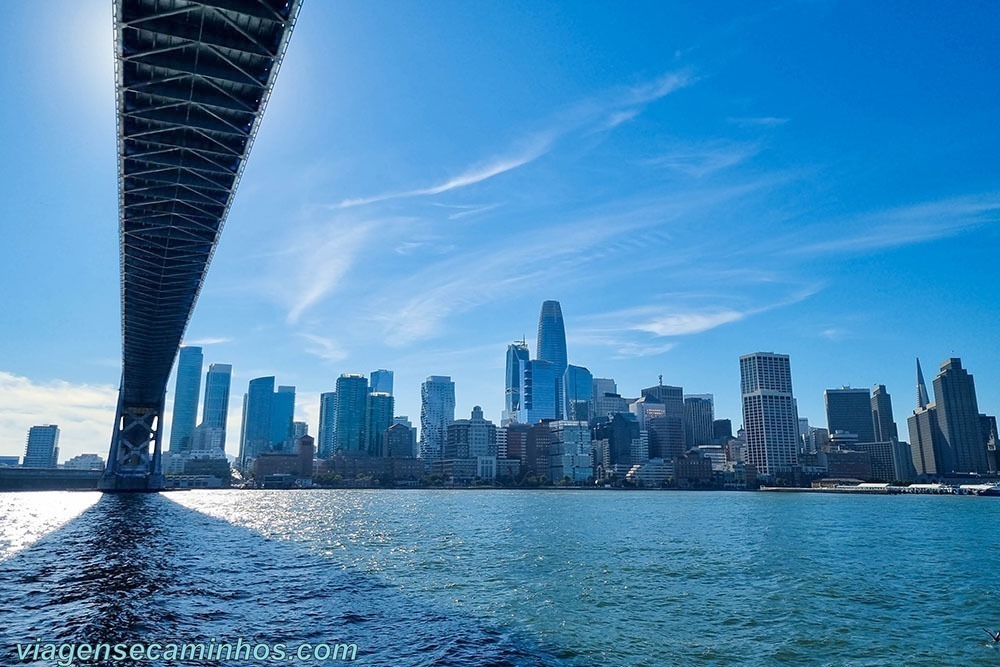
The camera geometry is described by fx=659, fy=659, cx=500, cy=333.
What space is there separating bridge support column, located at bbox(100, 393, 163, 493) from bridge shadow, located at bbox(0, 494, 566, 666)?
10870cm

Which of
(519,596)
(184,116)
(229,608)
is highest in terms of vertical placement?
(184,116)

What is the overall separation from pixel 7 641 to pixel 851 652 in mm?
26033

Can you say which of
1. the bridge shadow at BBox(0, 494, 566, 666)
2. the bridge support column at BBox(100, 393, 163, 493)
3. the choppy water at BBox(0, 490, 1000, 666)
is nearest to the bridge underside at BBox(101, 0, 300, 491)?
the bridge shadow at BBox(0, 494, 566, 666)

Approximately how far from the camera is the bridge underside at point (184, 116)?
93.0 ft

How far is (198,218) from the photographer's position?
46750 mm

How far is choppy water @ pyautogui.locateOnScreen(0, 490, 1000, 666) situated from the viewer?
822 inches

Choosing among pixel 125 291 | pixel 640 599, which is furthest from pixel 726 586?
pixel 125 291

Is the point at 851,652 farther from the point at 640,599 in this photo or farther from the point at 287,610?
the point at 287,610

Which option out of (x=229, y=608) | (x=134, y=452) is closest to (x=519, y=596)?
(x=229, y=608)

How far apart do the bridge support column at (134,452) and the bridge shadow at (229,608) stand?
108697 mm

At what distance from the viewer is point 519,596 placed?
2848cm

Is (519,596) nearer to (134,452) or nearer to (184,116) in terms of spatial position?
(184,116)

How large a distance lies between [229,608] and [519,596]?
1167 cm

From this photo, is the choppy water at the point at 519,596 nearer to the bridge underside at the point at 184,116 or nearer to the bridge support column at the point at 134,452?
the bridge underside at the point at 184,116
